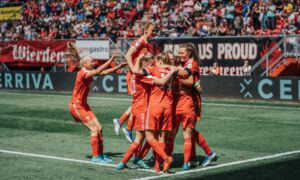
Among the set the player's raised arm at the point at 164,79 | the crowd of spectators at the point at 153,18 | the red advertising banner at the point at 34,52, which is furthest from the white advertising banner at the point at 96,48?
the player's raised arm at the point at 164,79

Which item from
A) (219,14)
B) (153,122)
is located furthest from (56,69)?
(153,122)

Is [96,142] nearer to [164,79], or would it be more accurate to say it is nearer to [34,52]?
[164,79]

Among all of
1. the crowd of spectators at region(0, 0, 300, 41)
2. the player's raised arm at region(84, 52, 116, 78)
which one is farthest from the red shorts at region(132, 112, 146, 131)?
the crowd of spectators at region(0, 0, 300, 41)

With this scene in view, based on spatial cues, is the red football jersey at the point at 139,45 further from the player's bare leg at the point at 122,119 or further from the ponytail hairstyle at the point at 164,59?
the ponytail hairstyle at the point at 164,59

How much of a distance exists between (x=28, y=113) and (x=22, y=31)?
1980 centimetres

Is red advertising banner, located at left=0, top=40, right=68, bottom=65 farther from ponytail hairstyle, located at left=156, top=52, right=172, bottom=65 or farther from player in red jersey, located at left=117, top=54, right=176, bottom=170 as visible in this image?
ponytail hairstyle, located at left=156, top=52, right=172, bottom=65

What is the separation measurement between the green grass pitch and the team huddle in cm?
35

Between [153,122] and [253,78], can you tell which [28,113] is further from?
[153,122]

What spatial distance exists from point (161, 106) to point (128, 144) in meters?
3.85

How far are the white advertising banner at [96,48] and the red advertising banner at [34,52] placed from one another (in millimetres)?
1141

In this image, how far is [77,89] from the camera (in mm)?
11750

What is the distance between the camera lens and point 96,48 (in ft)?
95.3

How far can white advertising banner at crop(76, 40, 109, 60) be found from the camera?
28.7 metres

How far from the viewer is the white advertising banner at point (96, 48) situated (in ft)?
94.2
